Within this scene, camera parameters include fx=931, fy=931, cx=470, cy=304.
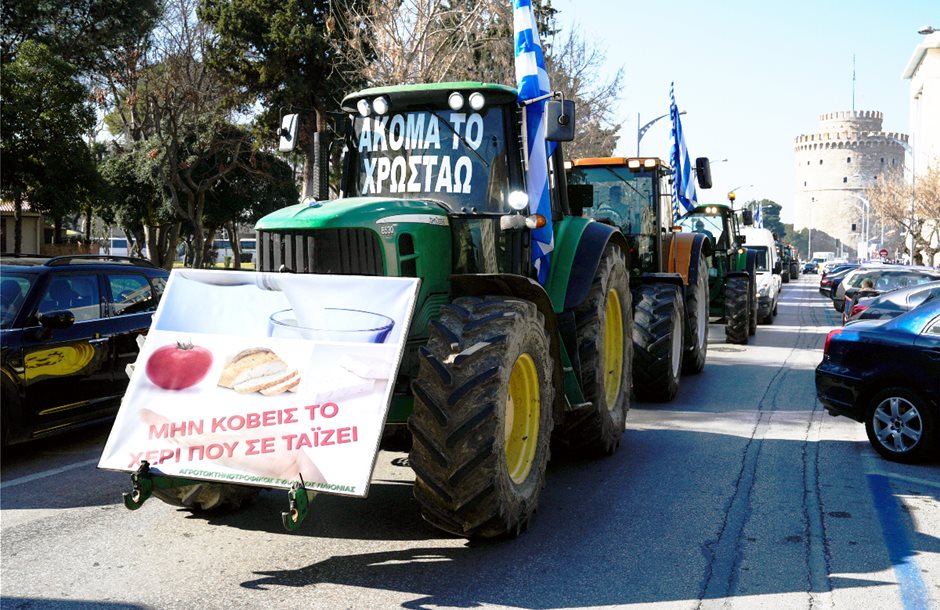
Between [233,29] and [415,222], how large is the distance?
88.6 ft

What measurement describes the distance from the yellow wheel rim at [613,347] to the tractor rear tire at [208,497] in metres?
3.57

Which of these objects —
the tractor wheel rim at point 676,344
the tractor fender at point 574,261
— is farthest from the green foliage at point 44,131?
the tractor fender at point 574,261

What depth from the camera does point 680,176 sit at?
15039 mm

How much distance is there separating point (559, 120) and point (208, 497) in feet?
11.4

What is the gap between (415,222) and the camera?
6.07 meters

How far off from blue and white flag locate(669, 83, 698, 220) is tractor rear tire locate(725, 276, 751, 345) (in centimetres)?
233

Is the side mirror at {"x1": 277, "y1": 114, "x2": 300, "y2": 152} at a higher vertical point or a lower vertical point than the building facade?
lower

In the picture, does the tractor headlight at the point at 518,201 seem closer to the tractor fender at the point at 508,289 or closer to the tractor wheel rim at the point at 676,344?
the tractor fender at the point at 508,289

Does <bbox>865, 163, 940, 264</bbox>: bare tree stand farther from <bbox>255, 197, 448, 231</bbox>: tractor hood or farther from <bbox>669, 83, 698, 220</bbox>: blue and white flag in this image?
<bbox>255, 197, 448, 231</bbox>: tractor hood

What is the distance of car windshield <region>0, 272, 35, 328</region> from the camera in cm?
811

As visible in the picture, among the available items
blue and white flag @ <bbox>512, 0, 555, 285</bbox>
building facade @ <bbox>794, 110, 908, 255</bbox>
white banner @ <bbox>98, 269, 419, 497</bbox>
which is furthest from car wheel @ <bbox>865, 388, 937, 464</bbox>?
building facade @ <bbox>794, 110, 908, 255</bbox>

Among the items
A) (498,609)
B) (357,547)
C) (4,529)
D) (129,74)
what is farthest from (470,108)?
(129,74)

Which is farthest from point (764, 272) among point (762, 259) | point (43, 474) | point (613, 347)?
point (43, 474)

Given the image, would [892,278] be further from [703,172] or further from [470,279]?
[470,279]
